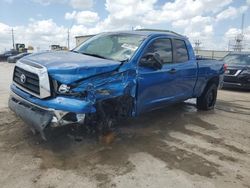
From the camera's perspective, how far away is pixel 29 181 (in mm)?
3453

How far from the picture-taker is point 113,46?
5242mm

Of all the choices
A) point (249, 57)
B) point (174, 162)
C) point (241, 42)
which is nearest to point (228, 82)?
point (249, 57)

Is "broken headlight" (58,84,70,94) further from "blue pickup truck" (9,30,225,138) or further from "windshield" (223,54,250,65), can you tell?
"windshield" (223,54,250,65)

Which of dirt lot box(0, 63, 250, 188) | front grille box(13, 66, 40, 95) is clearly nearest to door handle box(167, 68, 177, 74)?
dirt lot box(0, 63, 250, 188)

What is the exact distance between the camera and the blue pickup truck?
3.90m

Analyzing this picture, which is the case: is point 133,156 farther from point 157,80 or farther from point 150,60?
point 150,60

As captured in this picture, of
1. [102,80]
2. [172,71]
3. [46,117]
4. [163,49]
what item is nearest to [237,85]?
[172,71]

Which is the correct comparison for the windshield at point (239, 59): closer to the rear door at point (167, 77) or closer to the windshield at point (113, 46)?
the rear door at point (167, 77)

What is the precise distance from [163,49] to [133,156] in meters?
2.34

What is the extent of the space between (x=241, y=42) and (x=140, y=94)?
55.5 meters

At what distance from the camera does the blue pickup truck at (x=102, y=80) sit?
12.8 ft

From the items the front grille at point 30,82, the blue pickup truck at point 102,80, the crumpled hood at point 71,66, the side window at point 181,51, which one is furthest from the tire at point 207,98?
the front grille at point 30,82

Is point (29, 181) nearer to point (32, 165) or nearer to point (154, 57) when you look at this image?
point (32, 165)

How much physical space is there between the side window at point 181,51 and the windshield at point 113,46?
1091 millimetres
